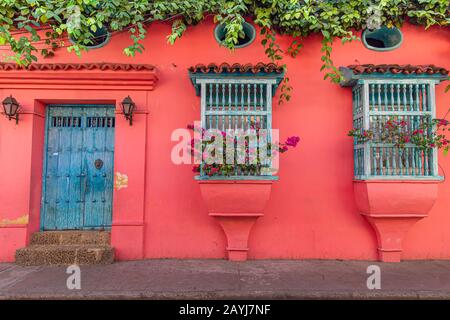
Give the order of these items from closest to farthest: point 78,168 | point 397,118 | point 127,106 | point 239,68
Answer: point 239,68, point 397,118, point 127,106, point 78,168

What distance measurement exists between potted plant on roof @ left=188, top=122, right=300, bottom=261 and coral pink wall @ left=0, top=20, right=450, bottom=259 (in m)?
0.50

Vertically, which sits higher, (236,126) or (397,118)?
(397,118)

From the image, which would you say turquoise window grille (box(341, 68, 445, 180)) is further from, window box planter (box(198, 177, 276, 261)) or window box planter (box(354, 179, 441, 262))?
window box planter (box(198, 177, 276, 261))

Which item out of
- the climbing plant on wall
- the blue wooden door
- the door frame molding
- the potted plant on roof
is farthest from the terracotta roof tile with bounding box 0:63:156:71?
the potted plant on roof

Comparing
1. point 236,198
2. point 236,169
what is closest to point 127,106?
point 236,169

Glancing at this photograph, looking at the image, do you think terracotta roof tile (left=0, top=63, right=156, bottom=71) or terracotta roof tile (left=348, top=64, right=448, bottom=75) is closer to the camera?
terracotta roof tile (left=348, top=64, right=448, bottom=75)

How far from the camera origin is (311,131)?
205 inches

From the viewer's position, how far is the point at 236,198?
466 centimetres

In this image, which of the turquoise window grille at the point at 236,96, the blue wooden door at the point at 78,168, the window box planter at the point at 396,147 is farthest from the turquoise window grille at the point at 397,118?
the blue wooden door at the point at 78,168

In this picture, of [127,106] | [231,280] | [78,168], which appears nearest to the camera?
[231,280]

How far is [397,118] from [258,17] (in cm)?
286

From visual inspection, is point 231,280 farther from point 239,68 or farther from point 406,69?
point 406,69

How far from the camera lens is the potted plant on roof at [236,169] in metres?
4.61

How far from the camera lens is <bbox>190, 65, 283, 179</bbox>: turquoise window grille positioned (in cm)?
466
